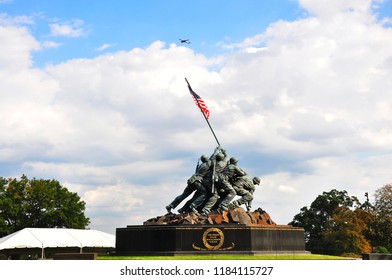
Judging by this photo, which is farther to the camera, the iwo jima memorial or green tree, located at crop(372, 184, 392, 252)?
green tree, located at crop(372, 184, 392, 252)

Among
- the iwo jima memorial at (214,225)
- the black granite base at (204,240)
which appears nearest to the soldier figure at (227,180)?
the iwo jima memorial at (214,225)

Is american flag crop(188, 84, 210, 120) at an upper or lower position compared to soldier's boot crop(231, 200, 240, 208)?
upper

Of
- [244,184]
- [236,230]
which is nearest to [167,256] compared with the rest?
[236,230]

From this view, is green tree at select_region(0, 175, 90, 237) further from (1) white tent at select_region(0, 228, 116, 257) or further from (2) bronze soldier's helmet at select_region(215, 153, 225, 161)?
(2) bronze soldier's helmet at select_region(215, 153, 225, 161)

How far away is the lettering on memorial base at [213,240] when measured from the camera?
27141 mm

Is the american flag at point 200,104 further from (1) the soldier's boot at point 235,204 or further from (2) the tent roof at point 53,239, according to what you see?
(2) the tent roof at point 53,239

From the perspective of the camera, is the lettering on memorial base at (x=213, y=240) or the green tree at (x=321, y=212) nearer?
the lettering on memorial base at (x=213, y=240)

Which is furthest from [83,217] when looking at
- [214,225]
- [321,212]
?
[214,225]

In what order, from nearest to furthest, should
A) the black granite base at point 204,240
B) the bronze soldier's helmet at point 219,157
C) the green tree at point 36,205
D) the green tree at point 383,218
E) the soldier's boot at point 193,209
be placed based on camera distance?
the black granite base at point 204,240 → the soldier's boot at point 193,209 → the bronze soldier's helmet at point 219,157 → the green tree at point 383,218 → the green tree at point 36,205

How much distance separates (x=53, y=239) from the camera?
42.2m

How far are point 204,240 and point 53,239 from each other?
19.1 metres

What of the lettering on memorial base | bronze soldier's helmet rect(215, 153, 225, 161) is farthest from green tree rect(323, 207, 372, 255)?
the lettering on memorial base

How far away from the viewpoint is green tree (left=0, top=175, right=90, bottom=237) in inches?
2215

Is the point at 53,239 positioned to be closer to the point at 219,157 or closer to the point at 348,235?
the point at 219,157
